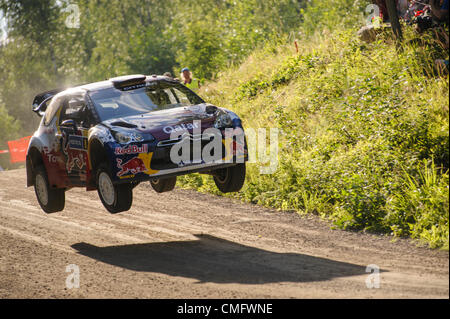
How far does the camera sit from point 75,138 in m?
9.44

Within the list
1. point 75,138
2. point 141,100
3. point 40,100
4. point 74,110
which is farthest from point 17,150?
point 141,100

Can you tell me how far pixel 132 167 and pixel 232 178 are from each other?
178cm

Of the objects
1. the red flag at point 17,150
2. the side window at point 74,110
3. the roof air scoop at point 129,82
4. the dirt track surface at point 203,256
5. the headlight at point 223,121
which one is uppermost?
the roof air scoop at point 129,82

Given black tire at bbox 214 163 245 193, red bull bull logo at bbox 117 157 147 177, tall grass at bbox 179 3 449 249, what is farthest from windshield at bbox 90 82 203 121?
tall grass at bbox 179 3 449 249

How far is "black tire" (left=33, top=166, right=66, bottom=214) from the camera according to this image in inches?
415

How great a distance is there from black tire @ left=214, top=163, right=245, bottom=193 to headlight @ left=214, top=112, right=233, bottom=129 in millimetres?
758

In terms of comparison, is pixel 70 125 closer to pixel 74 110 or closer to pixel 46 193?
pixel 74 110

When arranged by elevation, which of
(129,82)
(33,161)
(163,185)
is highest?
(129,82)

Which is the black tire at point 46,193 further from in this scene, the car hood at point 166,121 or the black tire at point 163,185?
the car hood at point 166,121

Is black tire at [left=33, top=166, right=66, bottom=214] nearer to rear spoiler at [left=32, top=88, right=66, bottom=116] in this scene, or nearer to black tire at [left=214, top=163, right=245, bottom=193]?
rear spoiler at [left=32, top=88, right=66, bottom=116]

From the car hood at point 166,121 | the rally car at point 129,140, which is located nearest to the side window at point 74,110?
the rally car at point 129,140

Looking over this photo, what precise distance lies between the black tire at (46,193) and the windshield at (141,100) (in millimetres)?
2062

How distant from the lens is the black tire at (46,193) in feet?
34.6

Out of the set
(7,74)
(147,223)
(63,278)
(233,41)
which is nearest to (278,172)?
(147,223)
